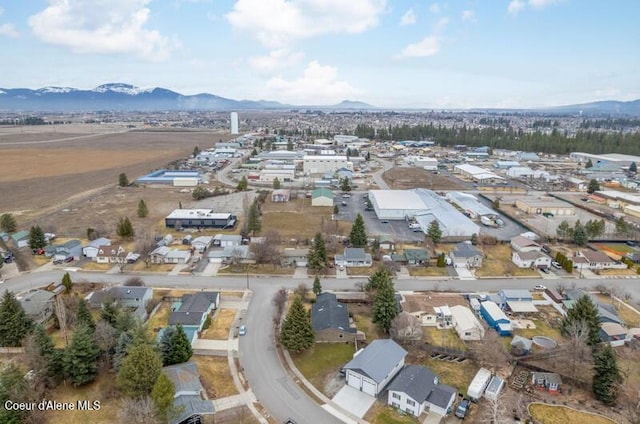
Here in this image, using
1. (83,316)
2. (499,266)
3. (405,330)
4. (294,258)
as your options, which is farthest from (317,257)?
(83,316)

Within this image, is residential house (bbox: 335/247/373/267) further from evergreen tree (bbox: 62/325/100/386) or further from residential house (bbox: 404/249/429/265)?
evergreen tree (bbox: 62/325/100/386)

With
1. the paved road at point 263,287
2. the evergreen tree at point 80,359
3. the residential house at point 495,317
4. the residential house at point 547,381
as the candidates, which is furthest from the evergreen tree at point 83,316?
the residential house at point 495,317

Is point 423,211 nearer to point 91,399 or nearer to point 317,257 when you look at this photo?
point 317,257

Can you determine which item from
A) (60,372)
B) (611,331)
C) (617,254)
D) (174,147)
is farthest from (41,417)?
(174,147)

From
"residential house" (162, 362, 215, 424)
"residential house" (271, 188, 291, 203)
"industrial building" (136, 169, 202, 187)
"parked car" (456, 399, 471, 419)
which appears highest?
"industrial building" (136, 169, 202, 187)

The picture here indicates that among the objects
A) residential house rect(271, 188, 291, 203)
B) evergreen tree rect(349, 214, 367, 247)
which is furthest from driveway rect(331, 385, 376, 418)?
residential house rect(271, 188, 291, 203)
